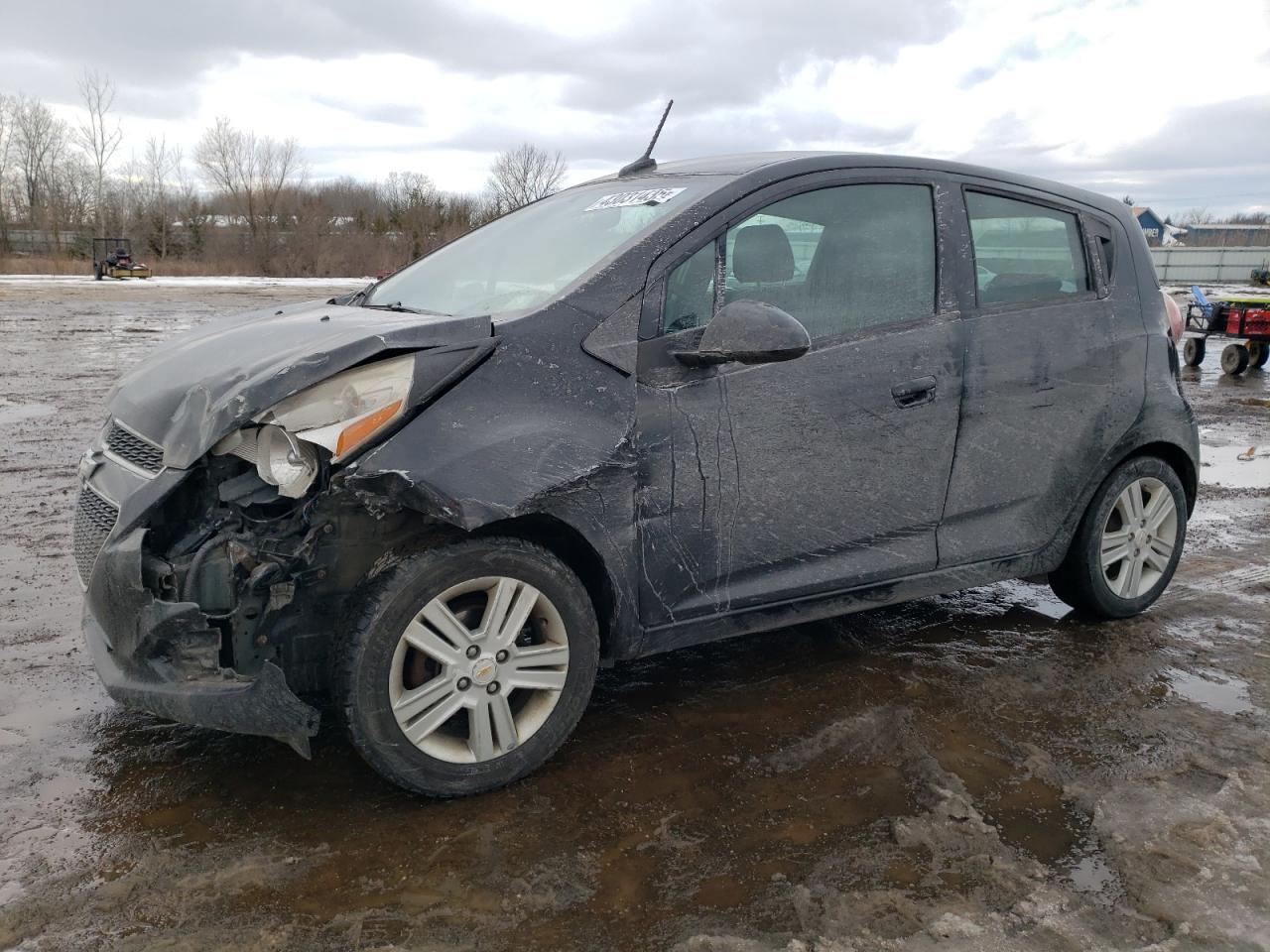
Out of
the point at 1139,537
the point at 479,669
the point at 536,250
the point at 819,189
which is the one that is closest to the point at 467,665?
the point at 479,669

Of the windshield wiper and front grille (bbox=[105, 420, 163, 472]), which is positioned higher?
A: the windshield wiper

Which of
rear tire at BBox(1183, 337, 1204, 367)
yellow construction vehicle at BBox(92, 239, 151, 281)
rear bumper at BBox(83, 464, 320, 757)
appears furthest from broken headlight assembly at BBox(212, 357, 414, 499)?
yellow construction vehicle at BBox(92, 239, 151, 281)

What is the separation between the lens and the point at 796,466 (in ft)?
11.0

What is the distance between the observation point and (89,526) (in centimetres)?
298

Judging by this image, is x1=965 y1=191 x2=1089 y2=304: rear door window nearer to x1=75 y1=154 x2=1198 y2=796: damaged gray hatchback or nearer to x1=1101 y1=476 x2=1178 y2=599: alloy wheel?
x1=75 y1=154 x2=1198 y2=796: damaged gray hatchback

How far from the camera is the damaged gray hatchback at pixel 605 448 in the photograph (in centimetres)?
268

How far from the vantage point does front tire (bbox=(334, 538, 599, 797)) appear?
2.72 m

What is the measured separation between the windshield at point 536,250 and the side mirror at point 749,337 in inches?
16.9

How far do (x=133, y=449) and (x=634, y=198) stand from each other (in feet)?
6.08

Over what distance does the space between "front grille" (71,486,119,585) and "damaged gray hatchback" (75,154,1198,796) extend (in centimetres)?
2

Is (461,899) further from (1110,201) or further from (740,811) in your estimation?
(1110,201)

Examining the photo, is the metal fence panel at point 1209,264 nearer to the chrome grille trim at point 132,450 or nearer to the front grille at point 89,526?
the chrome grille trim at point 132,450

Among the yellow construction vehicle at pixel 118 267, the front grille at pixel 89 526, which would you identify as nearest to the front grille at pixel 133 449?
the front grille at pixel 89 526

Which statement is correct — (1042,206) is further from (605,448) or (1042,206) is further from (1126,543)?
(605,448)
